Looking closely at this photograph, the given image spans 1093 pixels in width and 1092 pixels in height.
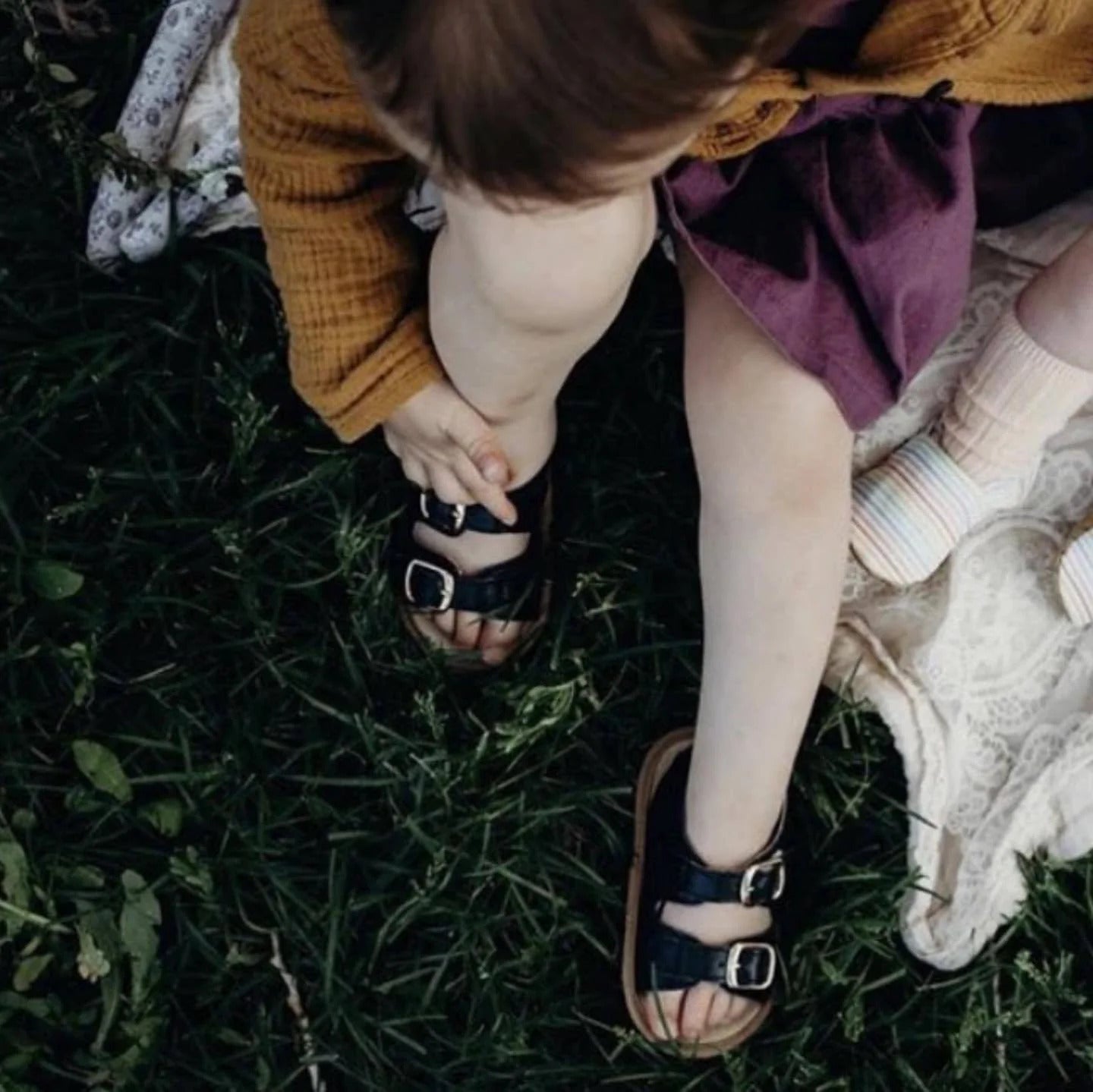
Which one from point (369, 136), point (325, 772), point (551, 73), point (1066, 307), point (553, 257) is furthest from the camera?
point (325, 772)

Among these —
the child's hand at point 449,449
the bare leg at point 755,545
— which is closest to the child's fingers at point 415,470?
the child's hand at point 449,449

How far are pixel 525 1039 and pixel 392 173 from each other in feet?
2.18

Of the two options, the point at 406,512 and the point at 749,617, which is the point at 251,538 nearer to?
the point at 406,512

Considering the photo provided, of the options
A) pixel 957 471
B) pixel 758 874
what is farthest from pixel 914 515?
pixel 758 874

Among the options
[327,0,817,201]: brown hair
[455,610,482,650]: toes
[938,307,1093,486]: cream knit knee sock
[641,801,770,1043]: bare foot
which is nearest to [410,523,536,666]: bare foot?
[455,610,482,650]: toes

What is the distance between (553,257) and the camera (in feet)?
4.02

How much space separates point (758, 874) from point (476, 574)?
32cm

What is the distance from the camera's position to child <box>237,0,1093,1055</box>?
1297 mm

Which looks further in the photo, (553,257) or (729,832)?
(729,832)

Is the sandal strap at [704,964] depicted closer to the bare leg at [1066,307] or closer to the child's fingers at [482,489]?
the child's fingers at [482,489]

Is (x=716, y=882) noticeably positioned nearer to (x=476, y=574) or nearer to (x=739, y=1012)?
(x=739, y=1012)

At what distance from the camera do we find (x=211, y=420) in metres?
1.68

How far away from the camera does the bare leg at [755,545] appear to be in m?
1.42

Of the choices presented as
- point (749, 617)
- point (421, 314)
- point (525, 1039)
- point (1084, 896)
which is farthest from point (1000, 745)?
point (421, 314)
